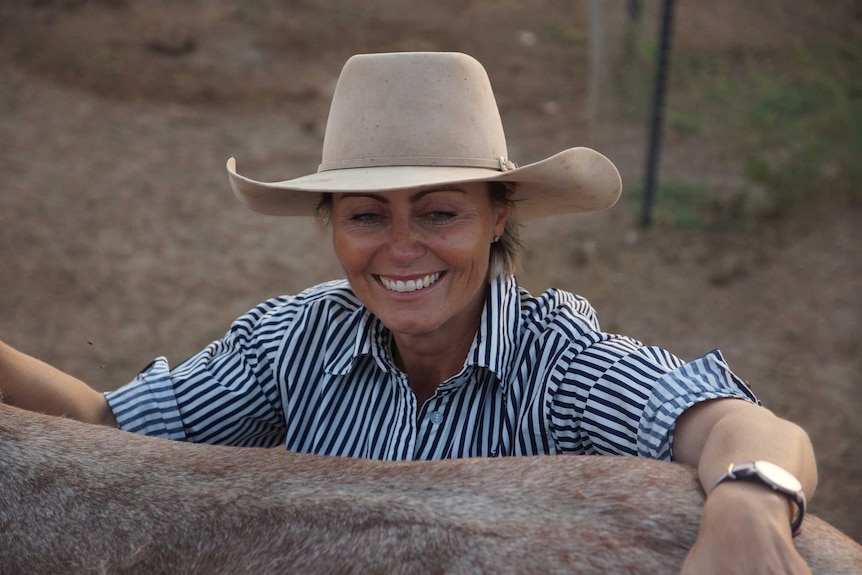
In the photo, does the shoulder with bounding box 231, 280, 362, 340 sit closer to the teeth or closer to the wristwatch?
the teeth

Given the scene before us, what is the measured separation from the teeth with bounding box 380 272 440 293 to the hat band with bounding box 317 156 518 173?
0.27m

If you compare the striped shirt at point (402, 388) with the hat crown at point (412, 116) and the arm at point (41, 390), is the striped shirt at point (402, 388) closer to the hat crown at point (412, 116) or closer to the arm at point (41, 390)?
the arm at point (41, 390)

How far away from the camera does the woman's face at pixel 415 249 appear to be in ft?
6.92

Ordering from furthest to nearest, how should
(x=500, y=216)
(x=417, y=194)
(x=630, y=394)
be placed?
(x=500, y=216) < (x=417, y=194) < (x=630, y=394)

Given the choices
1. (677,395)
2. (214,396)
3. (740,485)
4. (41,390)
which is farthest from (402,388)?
(740,485)

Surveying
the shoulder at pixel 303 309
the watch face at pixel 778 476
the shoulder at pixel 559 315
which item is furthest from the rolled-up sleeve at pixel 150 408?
the watch face at pixel 778 476

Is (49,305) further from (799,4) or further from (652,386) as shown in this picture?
(799,4)

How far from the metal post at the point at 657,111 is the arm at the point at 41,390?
5.03 meters

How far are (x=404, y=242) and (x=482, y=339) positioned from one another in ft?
1.00

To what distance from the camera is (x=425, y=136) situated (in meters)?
2.15

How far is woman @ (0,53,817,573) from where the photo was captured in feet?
6.57

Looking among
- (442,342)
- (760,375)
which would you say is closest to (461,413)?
(442,342)

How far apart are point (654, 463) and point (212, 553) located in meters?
0.83

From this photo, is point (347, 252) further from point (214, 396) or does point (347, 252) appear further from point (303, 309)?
point (214, 396)
